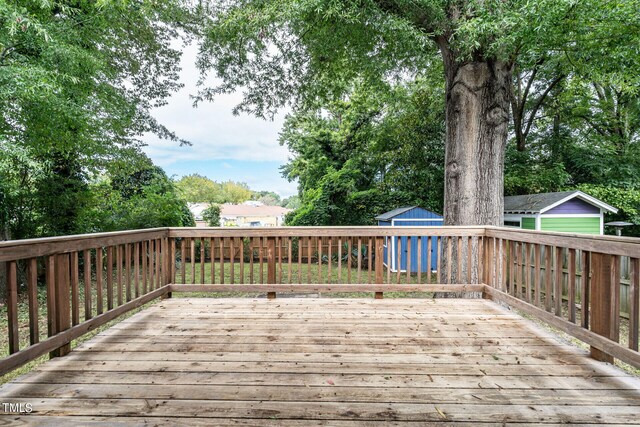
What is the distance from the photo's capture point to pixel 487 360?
2.11 m

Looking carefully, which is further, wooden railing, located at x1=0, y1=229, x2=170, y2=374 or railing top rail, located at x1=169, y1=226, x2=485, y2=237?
railing top rail, located at x1=169, y1=226, x2=485, y2=237

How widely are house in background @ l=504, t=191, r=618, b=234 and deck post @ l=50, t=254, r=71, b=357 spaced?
26.1ft

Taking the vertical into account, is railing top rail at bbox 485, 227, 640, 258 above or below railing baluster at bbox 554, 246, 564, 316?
above

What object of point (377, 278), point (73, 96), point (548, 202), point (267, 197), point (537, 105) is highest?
point (537, 105)

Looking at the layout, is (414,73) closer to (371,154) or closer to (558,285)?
(371,154)

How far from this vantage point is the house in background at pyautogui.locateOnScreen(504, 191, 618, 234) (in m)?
6.97

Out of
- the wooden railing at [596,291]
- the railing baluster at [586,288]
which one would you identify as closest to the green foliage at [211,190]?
the wooden railing at [596,291]

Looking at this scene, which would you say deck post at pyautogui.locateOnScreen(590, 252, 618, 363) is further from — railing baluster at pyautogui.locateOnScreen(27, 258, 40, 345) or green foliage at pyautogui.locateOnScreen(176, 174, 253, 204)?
green foliage at pyautogui.locateOnScreen(176, 174, 253, 204)

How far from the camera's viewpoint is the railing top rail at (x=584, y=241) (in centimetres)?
185

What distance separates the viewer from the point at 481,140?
13.8 ft

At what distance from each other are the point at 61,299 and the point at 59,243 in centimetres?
39

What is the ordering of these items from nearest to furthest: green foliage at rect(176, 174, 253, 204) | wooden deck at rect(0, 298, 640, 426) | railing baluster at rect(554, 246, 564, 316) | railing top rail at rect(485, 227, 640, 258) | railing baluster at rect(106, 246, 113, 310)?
wooden deck at rect(0, 298, 640, 426) → railing top rail at rect(485, 227, 640, 258) → railing baluster at rect(554, 246, 564, 316) → railing baluster at rect(106, 246, 113, 310) → green foliage at rect(176, 174, 253, 204)

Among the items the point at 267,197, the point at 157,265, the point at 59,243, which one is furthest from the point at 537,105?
the point at 267,197

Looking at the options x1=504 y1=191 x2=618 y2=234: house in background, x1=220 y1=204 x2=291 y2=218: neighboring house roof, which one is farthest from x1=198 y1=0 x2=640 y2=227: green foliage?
x1=220 y1=204 x2=291 y2=218: neighboring house roof
